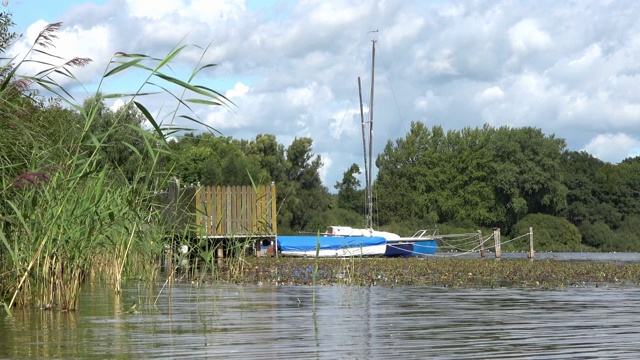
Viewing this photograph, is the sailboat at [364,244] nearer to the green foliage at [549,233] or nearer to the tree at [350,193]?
the green foliage at [549,233]

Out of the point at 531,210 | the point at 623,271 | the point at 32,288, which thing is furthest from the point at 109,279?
the point at 531,210

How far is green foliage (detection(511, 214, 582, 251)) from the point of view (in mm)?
74312

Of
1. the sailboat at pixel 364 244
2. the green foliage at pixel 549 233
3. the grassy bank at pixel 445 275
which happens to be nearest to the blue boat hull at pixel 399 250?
the sailboat at pixel 364 244

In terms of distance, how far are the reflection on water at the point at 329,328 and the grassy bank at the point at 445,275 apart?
4139 millimetres

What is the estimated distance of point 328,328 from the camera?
943cm

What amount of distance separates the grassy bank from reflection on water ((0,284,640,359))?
163 inches

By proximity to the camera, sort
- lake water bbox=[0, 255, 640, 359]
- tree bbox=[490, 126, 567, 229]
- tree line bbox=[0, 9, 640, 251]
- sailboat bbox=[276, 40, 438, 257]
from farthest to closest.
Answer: tree bbox=[490, 126, 567, 229]
tree line bbox=[0, 9, 640, 251]
sailboat bbox=[276, 40, 438, 257]
lake water bbox=[0, 255, 640, 359]

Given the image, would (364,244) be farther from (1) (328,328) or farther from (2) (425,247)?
(1) (328,328)

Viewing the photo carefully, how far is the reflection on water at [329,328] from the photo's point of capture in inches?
299

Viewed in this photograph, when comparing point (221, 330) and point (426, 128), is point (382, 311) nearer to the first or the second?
point (221, 330)

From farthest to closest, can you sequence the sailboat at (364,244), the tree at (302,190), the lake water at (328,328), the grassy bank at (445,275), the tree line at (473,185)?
the tree line at (473,185) → the tree at (302,190) → the sailboat at (364,244) → the grassy bank at (445,275) → the lake water at (328,328)

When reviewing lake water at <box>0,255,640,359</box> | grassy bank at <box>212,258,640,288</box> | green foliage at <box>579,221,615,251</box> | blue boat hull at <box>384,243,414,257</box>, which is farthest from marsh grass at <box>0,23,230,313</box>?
green foliage at <box>579,221,615,251</box>

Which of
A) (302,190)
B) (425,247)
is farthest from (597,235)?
(425,247)

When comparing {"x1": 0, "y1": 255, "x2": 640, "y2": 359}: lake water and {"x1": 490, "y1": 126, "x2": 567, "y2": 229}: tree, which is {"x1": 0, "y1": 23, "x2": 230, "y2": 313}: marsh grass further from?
{"x1": 490, "y1": 126, "x2": 567, "y2": 229}: tree
